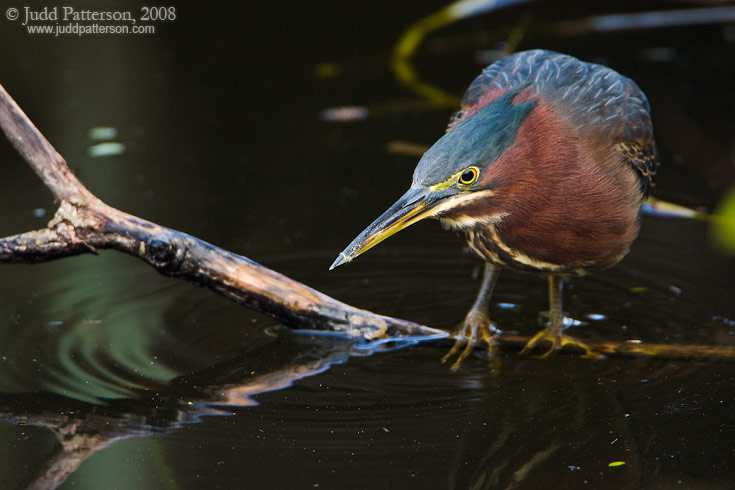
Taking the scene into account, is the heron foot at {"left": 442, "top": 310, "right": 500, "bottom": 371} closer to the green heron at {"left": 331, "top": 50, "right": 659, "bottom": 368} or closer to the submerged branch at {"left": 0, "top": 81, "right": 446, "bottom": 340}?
the green heron at {"left": 331, "top": 50, "right": 659, "bottom": 368}

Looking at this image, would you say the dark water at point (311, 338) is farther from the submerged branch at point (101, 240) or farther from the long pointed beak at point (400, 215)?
the long pointed beak at point (400, 215)

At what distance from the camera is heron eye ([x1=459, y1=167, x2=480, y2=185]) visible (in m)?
3.94

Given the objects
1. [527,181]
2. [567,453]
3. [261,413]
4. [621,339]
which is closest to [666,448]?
[567,453]

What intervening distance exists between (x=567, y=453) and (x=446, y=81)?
17.9 ft

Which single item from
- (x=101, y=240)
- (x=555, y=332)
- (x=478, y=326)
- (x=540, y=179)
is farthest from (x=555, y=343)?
(x=101, y=240)

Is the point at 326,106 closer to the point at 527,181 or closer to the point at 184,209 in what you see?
the point at 184,209

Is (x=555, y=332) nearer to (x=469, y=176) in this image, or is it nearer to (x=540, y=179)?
(x=540, y=179)

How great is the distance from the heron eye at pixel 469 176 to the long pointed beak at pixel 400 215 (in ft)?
0.48

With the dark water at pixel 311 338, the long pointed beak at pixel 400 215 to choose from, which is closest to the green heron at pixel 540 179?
the long pointed beak at pixel 400 215

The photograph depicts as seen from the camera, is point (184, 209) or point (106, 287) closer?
point (106, 287)

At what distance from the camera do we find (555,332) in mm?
4684

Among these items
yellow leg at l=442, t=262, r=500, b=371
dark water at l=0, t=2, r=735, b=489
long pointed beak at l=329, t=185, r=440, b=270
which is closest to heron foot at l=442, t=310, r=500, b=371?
yellow leg at l=442, t=262, r=500, b=371

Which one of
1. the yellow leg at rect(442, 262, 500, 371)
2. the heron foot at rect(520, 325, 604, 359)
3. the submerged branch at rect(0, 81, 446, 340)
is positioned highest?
the submerged branch at rect(0, 81, 446, 340)

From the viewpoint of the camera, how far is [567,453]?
3727 millimetres
